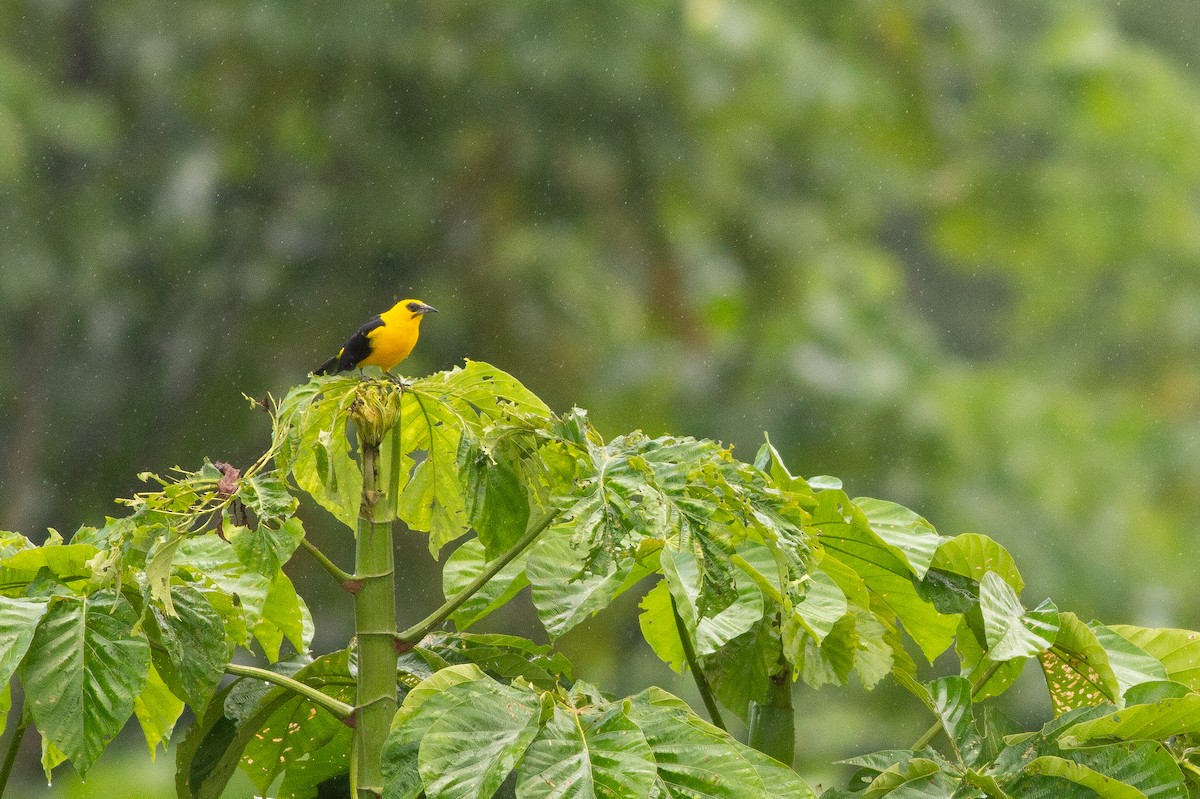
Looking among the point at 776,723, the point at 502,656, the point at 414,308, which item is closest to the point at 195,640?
the point at 502,656

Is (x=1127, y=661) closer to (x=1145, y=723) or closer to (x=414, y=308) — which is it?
(x=1145, y=723)

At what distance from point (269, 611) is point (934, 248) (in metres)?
4.03

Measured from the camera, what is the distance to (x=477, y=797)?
1.44 feet

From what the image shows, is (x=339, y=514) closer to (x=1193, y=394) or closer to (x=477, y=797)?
(x=477, y=797)

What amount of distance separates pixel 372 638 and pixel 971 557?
0.27 m

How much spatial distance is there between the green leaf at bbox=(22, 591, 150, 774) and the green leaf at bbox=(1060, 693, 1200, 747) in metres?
0.36

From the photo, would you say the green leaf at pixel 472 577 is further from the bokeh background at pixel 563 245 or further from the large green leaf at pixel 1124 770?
the bokeh background at pixel 563 245

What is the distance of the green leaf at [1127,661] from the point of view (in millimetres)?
585

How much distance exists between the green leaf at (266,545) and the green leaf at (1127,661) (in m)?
0.35

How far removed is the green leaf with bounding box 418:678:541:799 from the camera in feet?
1.45

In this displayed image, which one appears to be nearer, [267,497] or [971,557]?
[267,497]

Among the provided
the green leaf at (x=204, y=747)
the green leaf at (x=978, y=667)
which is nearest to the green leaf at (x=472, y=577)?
the green leaf at (x=204, y=747)

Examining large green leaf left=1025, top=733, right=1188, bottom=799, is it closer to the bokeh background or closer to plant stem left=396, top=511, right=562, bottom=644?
plant stem left=396, top=511, right=562, bottom=644

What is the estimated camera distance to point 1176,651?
0.63 m
